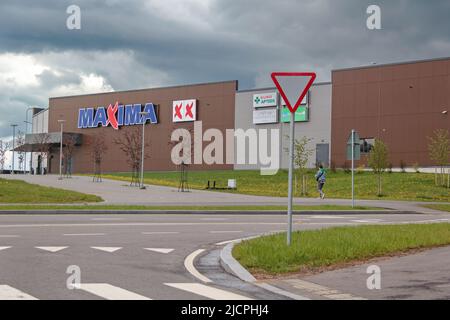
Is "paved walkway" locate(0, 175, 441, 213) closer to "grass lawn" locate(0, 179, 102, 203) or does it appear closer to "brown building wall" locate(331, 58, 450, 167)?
"grass lawn" locate(0, 179, 102, 203)

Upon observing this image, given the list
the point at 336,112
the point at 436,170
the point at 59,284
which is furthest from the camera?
the point at 336,112

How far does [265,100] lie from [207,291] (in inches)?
2260

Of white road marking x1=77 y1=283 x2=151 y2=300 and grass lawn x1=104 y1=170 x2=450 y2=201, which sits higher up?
grass lawn x1=104 y1=170 x2=450 y2=201

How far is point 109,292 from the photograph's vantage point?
748 centimetres

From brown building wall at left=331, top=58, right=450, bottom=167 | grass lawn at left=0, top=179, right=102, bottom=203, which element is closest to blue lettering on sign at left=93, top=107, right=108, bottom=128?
brown building wall at left=331, top=58, right=450, bottom=167

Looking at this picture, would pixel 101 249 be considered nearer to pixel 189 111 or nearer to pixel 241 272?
pixel 241 272

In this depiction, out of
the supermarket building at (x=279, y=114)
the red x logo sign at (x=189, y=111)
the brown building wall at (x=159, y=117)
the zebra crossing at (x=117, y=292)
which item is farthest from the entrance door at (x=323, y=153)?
the zebra crossing at (x=117, y=292)

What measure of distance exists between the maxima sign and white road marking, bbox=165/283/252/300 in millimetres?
65848

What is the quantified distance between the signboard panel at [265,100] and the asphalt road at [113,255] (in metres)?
44.3

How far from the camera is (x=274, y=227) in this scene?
59.5ft

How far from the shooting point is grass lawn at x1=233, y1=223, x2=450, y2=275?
31.9 feet
